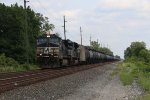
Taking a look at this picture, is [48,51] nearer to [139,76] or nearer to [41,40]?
[41,40]

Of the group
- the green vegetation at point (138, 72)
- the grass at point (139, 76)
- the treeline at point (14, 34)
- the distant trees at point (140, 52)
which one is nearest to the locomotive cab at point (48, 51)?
the grass at point (139, 76)

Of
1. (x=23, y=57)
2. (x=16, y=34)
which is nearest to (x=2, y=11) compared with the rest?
(x=16, y=34)

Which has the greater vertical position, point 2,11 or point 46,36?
point 2,11

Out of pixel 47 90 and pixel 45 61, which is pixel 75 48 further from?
pixel 47 90

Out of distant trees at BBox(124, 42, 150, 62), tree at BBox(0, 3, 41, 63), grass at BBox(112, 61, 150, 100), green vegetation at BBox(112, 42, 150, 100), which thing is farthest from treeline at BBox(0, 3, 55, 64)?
grass at BBox(112, 61, 150, 100)

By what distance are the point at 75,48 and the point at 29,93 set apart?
33.7 meters

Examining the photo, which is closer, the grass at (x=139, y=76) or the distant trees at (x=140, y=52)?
the grass at (x=139, y=76)

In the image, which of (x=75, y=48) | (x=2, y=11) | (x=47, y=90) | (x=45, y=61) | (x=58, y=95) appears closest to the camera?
(x=58, y=95)

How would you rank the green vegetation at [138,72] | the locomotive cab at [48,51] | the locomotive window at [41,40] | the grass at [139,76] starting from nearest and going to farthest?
the grass at [139,76] → the green vegetation at [138,72] → the locomotive cab at [48,51] → the locomotive window at [41,40]

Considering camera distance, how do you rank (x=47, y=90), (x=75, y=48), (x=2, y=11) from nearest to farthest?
(x=47, y=90)
(x=75, y=48)
(x=2, y=11)

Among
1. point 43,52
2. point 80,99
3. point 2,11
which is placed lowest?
point 80,99

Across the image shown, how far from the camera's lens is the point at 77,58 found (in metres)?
53.5

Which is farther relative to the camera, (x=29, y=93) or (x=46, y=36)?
(x=46, y=36)

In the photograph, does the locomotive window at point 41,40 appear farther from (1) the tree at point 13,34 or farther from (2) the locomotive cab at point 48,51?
(1) the tree at point 13,34
